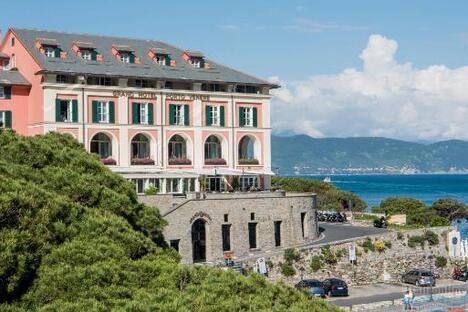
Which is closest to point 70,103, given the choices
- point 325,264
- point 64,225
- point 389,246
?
point 325,264

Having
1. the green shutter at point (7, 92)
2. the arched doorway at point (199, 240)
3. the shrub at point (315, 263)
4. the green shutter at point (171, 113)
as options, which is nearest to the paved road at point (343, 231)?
the shrub at point (315, 263)

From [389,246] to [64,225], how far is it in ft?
133

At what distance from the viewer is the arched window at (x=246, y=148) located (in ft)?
215

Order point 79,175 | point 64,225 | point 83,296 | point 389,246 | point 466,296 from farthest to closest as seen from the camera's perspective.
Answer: point 389,246 → point 466,296 → point 79,175 → point 64,225 → point 83,296

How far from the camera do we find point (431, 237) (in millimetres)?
61625

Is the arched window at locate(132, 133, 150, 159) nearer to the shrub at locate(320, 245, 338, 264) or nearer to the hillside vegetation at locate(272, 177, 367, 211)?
the shrub at locate(320, 245, 338, 264)

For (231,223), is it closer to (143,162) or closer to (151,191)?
(151,191)

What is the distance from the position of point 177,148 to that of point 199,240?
12352mm

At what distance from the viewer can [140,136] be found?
60.7m

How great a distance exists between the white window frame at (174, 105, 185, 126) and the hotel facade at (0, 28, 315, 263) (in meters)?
0.08

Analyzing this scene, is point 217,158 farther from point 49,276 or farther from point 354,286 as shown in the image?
point 49,276

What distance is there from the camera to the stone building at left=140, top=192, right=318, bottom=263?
166ft

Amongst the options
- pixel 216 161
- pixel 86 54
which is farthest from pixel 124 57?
pixel 216 161

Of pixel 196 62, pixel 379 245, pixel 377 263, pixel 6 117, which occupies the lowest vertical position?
pixel 377 263
